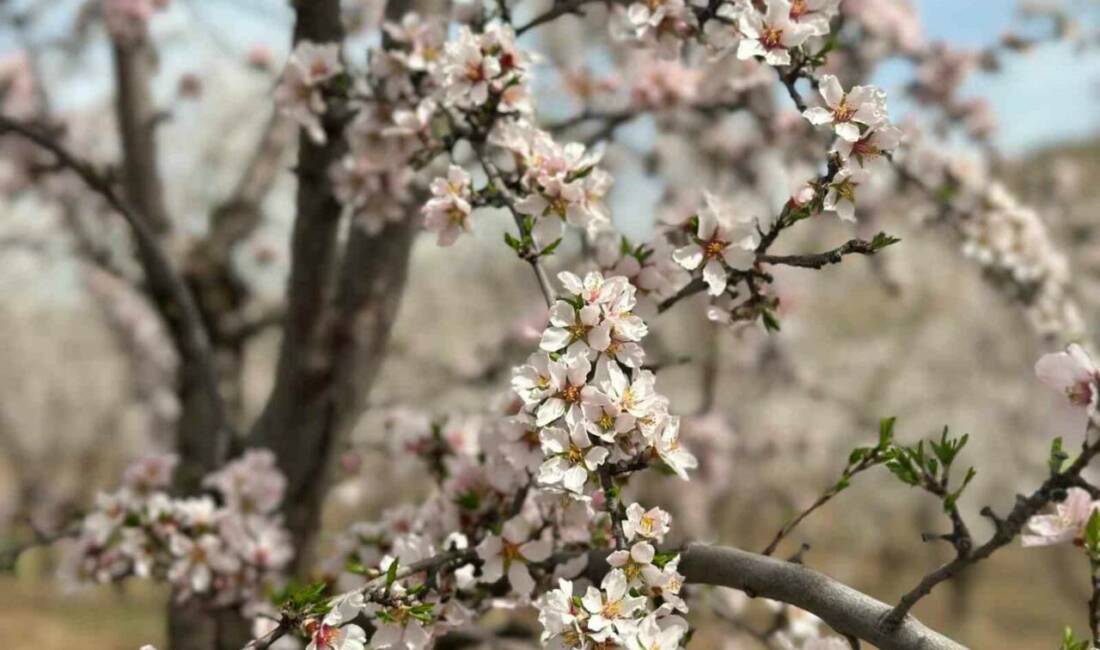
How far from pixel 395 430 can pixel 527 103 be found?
1.18 m

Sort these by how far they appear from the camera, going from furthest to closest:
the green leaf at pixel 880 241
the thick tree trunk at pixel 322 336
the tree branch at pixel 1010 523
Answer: the thick tree trunk at pixel 322 336, the green leaf at pixel 880 241, the tree branch at pixel 1010 523

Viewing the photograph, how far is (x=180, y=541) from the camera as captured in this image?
2.12m

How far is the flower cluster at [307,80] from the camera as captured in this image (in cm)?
210

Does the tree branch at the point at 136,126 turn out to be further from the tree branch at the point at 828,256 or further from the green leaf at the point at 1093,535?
the green leaf at the point at 1093,535

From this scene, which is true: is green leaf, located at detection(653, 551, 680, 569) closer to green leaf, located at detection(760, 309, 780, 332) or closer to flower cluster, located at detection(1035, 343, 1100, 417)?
green leaf, located at detection(760, 309, 780, 332)

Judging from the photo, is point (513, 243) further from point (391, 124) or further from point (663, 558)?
point (391, 124)

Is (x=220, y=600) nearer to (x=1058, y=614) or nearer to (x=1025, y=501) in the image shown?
(x=1025, y=501)

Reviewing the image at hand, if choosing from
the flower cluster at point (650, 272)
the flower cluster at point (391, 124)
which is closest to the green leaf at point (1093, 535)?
the flower cluster at point (650, 272)

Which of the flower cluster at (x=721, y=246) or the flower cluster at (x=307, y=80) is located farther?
the flower cluster at (x=307, y=80)

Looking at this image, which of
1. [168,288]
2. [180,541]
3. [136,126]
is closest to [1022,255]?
[180,541]

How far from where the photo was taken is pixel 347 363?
108 inches

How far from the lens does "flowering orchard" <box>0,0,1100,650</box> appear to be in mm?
1328

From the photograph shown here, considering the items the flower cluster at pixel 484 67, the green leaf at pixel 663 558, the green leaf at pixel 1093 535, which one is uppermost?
the flower cluster at pixel 484 67

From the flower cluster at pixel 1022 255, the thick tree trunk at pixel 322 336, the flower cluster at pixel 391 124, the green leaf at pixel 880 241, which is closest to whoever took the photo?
the green leaf at pixel 880 241
